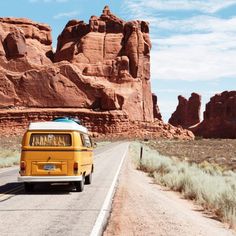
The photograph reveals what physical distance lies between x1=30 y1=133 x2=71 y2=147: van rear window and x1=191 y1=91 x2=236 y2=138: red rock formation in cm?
15357

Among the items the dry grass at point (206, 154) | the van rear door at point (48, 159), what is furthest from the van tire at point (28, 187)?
the dry grass at point (206, 154)

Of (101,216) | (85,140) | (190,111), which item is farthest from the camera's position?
(190,111)

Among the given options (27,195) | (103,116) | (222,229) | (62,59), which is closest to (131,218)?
(222,229)

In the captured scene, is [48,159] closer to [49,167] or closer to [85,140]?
[49,167]

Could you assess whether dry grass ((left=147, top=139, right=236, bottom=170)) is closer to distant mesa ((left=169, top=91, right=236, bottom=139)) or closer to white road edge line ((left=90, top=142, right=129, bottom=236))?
white road edge line ((left=90, top=142, right=129, bottom=236))

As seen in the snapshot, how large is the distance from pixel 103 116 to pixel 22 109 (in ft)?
66.2

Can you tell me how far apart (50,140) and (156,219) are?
20.2 feet

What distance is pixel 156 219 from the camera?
1073cm

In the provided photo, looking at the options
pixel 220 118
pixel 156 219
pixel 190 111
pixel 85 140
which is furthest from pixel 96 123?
pixel 156 219

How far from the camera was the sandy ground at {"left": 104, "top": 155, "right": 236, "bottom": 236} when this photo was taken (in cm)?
933

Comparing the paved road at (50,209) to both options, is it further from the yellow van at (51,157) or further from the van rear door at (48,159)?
the van rear door at (48,159)

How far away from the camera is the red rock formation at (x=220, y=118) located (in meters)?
171

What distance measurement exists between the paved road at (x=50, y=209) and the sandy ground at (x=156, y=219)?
1.85 feet

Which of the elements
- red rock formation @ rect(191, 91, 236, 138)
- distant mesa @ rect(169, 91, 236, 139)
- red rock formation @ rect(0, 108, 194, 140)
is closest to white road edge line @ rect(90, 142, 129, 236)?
red rock formation @ rect(0, 108, 194, 140)
